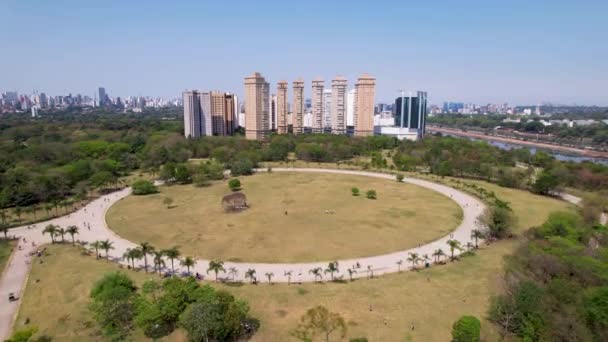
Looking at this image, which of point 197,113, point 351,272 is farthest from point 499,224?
point 197,113

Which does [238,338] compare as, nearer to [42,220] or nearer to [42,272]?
[42,272]

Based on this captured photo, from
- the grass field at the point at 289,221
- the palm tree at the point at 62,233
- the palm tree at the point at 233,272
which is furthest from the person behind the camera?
the palm tree at the point at 62,233

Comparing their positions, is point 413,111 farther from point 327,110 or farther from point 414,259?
point 414,259

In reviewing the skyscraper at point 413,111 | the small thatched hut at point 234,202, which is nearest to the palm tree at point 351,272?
the small thatched hut at point 234,202

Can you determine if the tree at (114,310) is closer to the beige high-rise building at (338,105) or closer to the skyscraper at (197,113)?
the skyscraper at (197,113)

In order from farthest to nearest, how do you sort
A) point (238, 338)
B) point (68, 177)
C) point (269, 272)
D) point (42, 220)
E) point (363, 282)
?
point (68, 177) < point (42, 220) < point (269, 272) < point (363, 282) < point (238, 338)

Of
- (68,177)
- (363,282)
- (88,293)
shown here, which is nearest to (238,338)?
Result: (363,282)
